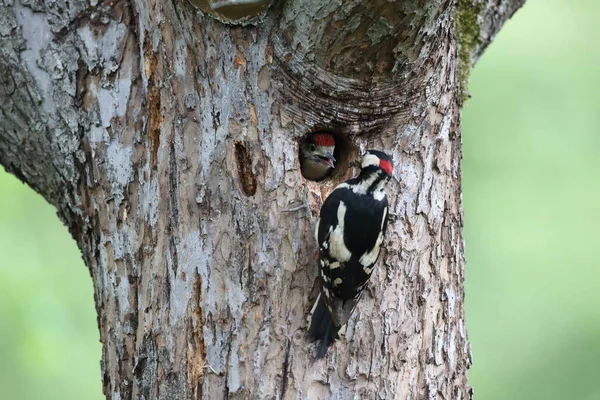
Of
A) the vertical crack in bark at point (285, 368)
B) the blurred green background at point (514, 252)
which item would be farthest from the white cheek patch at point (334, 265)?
the blurred green background at point (514, 252)

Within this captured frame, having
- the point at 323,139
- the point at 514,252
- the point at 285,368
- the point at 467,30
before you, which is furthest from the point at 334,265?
the point at 514,252

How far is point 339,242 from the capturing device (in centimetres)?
271

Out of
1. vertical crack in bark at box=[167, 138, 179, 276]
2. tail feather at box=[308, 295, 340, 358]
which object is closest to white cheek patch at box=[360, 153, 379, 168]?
tail feather at box=[308, 295, 340, 358]

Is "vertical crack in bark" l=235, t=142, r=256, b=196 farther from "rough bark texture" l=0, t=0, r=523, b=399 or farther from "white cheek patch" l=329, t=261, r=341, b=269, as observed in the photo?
"white cheek patch" l=329, t=261, r=341, b=269

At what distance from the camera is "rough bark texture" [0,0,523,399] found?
2.57m

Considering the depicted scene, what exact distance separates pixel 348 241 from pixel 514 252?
8.46ft

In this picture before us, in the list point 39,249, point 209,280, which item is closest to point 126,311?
point 209,280

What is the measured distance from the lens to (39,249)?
203 inches

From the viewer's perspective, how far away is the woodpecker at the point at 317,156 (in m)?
3.01

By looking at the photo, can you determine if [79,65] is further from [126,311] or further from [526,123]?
[526,123]

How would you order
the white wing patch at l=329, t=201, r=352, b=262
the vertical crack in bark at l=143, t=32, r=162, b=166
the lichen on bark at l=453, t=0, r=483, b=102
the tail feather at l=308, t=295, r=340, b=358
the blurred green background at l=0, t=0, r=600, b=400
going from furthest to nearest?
the blurred green background at l=0, t=0, r=600, b=400
the lichen on bark at l=453, t=0, r=483, b=102
the vertical crack in bark at l=143, t=32, r=162, b=166
the white wing patch at l=329, t=201, r=352, b=262
the tail feather at l=308, t=295, r=340, b=358

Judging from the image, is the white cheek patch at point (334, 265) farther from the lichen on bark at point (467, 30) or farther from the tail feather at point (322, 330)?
the lichen on bark at point (467, 30)

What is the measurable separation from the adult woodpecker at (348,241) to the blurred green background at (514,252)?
250 centimetres

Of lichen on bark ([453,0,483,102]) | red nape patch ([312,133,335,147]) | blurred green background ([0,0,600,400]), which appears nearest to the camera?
red nape patch ([312,133,335,147])
